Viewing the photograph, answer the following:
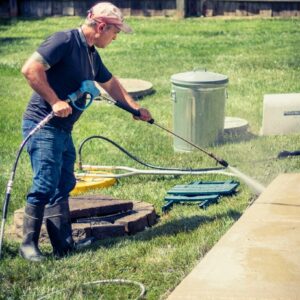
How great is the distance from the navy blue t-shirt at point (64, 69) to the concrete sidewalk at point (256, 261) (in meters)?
1.43

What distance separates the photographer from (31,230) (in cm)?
596

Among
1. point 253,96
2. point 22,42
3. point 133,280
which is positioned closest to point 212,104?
point 253,96

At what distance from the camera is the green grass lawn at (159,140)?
5.57 metres

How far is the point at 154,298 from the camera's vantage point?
5.06m

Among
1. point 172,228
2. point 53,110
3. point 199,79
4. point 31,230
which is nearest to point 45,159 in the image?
point 53,110

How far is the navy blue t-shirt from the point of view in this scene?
575 centimetres

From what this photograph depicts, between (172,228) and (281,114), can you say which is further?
(281,114)

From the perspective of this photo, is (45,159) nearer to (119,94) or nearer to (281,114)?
(119,94)

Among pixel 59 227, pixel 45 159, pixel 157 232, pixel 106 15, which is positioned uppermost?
pixel 106 15

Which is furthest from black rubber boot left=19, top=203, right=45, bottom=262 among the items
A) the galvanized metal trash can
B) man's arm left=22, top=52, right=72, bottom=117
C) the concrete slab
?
the concrete slab

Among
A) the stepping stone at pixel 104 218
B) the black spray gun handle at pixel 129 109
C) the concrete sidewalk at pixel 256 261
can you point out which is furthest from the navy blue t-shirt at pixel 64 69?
the concrete sidewalk at pixel 256 261

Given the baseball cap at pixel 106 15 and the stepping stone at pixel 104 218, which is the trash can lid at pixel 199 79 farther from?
the baseball cap at pixel 106 15

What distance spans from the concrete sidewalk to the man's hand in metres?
1.29

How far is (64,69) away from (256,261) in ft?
6.20
